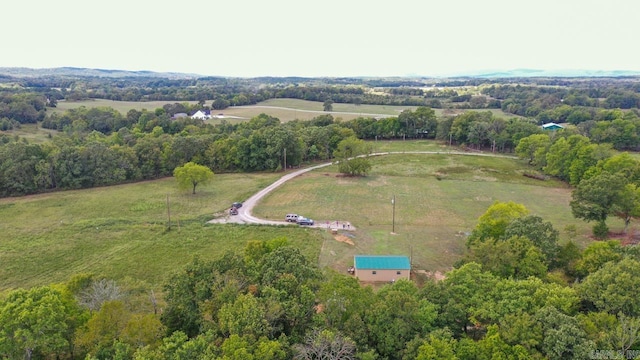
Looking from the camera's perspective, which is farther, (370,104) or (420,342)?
(370,104)

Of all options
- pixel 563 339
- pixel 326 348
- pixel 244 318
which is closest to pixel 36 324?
pixel 244 318

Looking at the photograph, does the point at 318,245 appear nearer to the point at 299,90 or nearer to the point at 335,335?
the point at 335,335

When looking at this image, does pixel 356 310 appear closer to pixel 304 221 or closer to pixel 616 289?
pixel 616 289

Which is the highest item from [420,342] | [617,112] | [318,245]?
[617,112]

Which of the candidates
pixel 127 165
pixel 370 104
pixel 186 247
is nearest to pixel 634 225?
pixel 186 247

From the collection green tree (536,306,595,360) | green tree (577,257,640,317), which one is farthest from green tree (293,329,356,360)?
green tree (577,257,640,317)
